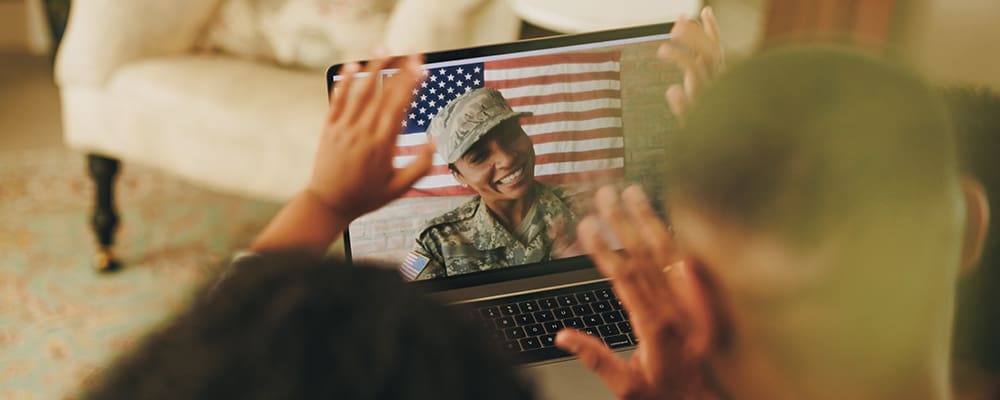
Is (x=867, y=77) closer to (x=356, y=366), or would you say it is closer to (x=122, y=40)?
(x=356, y=366)

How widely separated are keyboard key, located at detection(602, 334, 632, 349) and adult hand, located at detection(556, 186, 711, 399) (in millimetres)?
227

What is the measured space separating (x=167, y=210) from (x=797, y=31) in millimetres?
1678

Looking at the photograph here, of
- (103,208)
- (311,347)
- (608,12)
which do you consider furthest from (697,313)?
(103,208)

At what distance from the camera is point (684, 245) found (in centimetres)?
53

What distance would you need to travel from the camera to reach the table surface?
1.70 m

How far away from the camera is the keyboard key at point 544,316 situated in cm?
97

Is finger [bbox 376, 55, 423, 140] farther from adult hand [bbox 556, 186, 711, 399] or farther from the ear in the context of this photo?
the ear

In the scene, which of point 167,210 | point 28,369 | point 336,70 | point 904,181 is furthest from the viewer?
point 167,210

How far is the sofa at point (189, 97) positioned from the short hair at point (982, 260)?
3.82ft

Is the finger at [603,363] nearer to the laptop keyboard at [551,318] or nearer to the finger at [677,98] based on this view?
the laptop keyboard at [551,318]

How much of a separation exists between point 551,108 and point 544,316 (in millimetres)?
225

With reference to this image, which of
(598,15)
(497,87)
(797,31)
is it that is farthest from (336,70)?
(797,31)

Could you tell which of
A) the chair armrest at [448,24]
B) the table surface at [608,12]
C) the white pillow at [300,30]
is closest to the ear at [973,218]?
the table surface at [608,12]

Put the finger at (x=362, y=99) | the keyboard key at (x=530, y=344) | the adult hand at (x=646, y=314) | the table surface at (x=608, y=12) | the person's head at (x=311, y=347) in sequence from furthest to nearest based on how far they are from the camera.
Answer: the table surface at (x=608, y=12), the keyboard key at (x=530, y=344), the finger at (x=362, y=99), the adult hand at (x=646, y=314), the person's head at (x=311, y=347)
